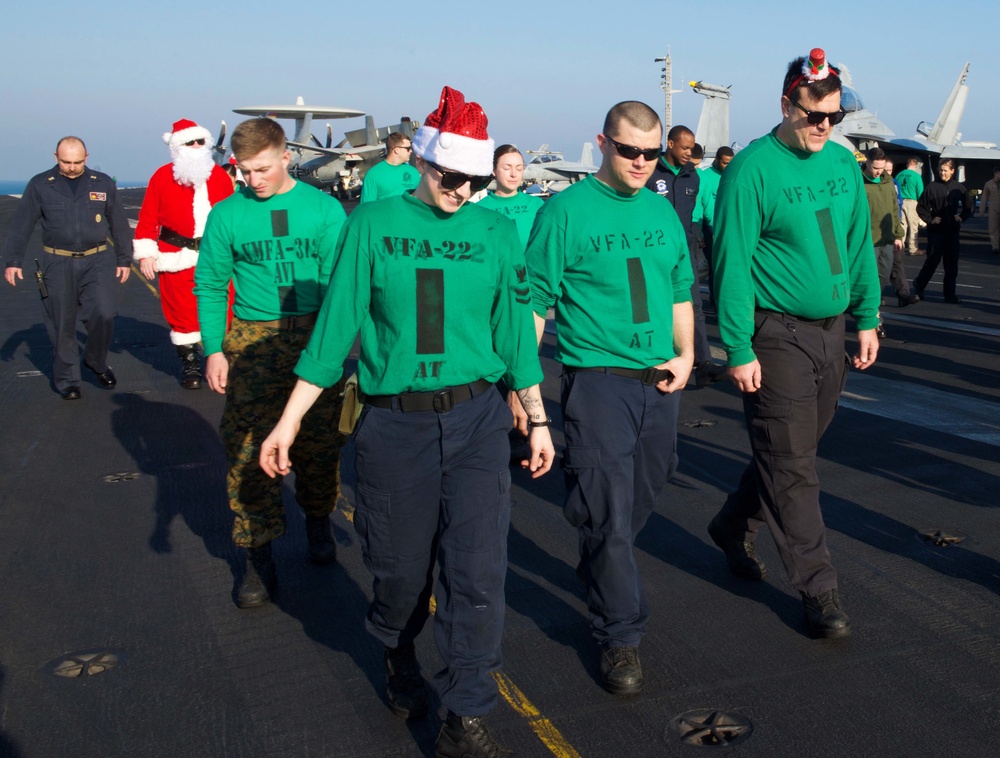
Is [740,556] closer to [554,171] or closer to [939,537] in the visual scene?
[939,537]

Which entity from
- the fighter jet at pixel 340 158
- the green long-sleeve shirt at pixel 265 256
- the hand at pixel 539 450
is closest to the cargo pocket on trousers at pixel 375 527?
the hand at pixel 539 450

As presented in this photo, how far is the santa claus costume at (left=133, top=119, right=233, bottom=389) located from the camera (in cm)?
849

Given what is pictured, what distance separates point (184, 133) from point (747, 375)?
6.06 meters

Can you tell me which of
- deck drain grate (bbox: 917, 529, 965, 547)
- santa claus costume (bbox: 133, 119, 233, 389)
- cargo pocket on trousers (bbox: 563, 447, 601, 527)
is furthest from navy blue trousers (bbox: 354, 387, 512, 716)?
santa claus costume (bbox: 133, 119, 233, 389)

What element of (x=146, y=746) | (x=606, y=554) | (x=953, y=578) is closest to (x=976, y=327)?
(x=953, y=578)

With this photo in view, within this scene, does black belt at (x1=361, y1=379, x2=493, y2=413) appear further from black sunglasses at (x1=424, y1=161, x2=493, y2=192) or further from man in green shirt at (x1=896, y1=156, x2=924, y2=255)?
man in green shirt at (x1=896, y1=156, x2=924, y2=255)

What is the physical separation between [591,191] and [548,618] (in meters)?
1.84

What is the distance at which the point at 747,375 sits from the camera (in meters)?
4.08

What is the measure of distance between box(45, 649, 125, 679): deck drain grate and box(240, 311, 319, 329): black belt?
1.58 metres

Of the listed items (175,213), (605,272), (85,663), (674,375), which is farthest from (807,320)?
(175,213)

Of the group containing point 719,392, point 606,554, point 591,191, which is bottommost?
point 719,392

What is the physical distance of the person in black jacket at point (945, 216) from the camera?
1398 centimetres

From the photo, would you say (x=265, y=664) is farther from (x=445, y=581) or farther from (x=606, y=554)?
(x=606, y=554)

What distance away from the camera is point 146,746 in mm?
3457
